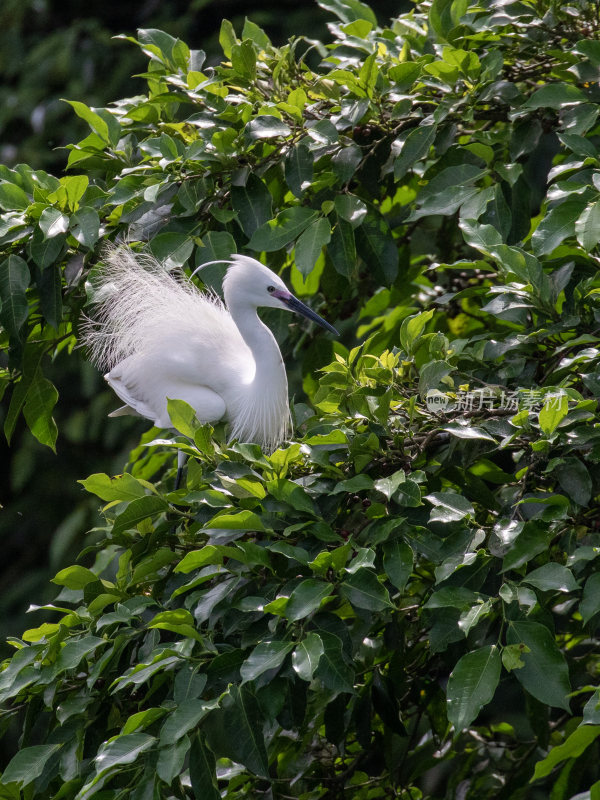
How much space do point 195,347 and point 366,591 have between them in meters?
1.19

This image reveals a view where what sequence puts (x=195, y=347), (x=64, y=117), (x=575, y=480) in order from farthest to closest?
(x=64, y=117), (x=195, y=347), (x=575, y=480)

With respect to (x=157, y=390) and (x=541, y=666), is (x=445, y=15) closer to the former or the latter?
(x=157, y=390)

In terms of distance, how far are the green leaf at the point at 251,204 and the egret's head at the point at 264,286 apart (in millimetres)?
299

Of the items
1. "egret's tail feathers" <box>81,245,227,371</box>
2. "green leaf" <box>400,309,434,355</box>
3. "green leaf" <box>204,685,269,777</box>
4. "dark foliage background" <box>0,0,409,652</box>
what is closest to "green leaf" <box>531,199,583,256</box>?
"green leaf" <box>400,309,434,355</box>

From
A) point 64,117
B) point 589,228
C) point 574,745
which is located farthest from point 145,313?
point 64,117

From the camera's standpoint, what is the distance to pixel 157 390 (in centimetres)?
227

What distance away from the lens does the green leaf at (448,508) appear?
117cm

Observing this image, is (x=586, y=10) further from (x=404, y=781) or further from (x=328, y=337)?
(x=404, y=781)

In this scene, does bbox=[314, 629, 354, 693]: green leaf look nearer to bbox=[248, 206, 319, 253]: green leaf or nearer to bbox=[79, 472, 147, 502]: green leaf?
bbox=[79, 472, 147, 502]: green leaf

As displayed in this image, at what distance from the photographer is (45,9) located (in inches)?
188

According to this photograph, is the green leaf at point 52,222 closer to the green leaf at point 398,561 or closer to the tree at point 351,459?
the tree at point 351,459

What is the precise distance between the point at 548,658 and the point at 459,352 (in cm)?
51

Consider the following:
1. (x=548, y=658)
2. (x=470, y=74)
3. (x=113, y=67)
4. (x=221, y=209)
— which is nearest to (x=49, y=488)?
(x=113, y=67)

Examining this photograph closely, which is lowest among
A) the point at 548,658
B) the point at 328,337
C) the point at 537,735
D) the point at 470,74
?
the point at 537,735
